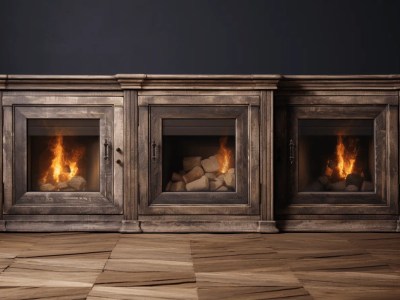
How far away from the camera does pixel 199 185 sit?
272 cm

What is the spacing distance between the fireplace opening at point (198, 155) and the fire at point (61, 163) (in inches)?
16.8

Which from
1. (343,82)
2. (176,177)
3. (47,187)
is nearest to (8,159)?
(47,187)

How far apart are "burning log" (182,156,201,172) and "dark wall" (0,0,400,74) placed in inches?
32.4

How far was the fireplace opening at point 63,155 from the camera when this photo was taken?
2.72 m

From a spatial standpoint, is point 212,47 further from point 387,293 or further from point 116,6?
point 387,293

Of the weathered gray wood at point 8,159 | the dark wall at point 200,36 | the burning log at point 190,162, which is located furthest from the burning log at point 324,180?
the weathered gray wood at point 8,159

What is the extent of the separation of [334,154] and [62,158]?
1.33 meters

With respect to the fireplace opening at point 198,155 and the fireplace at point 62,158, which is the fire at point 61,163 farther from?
the fireplace opening at point 198,155

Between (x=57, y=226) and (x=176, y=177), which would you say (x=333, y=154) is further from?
(x=57, y=226)

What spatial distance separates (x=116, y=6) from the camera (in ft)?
11.1

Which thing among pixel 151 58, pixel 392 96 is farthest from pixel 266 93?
pixel 151 58

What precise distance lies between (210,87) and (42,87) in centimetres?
81

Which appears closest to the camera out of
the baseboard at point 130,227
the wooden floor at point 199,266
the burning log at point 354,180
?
Answer: the wooden floor at point 199,266

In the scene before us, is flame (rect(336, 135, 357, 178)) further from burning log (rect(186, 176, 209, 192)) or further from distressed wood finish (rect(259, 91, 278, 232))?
burning log (rect(186, 176, 209, 192))
